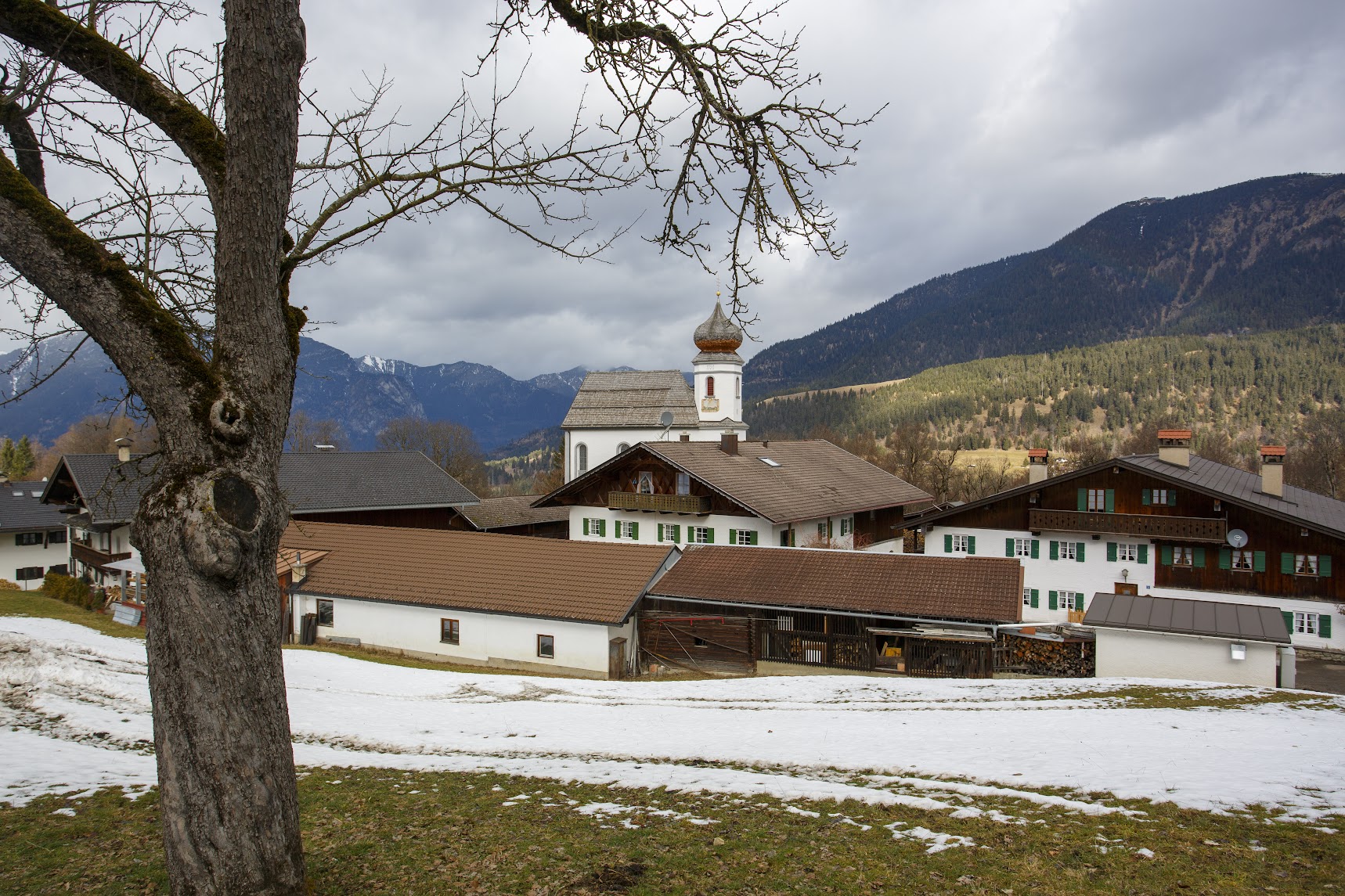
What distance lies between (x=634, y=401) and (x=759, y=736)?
54.0 m

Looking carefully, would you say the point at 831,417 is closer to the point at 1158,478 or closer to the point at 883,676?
the point at 1158,478

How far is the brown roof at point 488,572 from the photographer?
1052 inches

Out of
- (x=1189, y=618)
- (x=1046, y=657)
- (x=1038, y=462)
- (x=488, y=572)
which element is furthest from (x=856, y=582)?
(x=1038, y=462)

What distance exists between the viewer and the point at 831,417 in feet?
648

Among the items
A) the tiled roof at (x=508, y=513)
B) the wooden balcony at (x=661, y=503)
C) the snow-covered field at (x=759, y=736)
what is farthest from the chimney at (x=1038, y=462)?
the tiled roof at (x=508, y=513)

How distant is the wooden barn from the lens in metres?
24.1

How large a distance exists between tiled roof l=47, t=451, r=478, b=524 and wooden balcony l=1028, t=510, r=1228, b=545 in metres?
30.7

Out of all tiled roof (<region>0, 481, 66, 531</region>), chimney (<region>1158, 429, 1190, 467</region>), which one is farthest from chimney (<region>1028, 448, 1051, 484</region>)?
tiled roof (<region>0, 481, 66, 531</region>)

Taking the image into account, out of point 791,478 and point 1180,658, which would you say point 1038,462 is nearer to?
point 791,478

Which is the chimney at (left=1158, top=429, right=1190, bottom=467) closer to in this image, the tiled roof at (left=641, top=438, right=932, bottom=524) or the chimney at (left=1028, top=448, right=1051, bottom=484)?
the chimney at (left=1028, top=448, right=1051, bottom=484)

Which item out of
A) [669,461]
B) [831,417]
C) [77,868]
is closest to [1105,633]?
[669,461]

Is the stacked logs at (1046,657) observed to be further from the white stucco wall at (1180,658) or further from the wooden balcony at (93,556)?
the wooden balcony at (93,556)

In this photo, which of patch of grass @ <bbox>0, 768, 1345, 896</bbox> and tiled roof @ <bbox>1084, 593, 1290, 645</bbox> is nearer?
patch of grass @ <bbox>0, 768, 1345, 896</bbox>

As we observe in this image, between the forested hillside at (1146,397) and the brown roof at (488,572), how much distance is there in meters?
131
